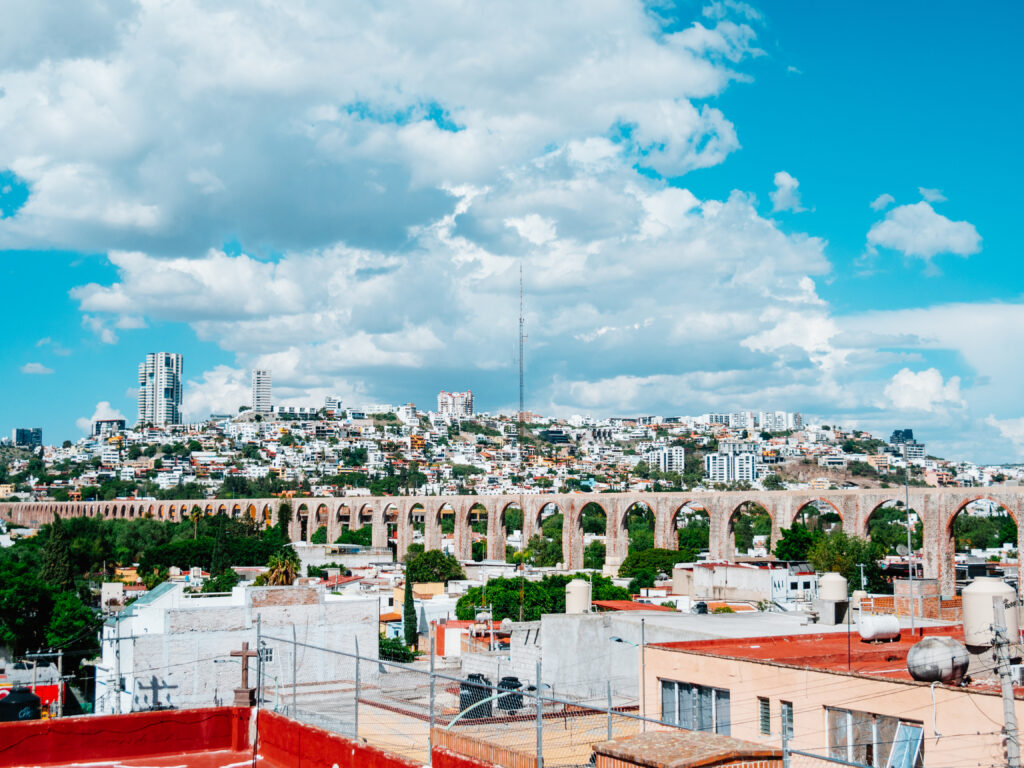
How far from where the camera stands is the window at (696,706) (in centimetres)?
989

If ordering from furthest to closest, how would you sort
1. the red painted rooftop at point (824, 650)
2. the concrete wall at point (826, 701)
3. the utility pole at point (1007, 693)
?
1. the red painted rooftop at point (824, 650)
2. the concrete wall at point (826, 701)
3. the utility pole at point (1007, 693)

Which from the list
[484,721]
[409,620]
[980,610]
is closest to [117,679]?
[484,721]

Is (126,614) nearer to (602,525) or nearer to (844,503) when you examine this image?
(844,503)

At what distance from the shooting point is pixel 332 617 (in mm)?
21406

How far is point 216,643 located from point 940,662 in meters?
15.8

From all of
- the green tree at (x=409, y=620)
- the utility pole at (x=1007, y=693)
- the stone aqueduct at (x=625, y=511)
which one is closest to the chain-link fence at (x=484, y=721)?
the utility pole at (x=1007, y=693)

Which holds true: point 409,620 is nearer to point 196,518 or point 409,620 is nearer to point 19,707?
point 19,707

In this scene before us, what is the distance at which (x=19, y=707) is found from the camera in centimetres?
1552

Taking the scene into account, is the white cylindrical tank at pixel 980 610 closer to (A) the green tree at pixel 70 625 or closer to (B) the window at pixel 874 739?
(B) the window at pixel 874 739

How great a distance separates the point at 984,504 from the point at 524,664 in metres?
160

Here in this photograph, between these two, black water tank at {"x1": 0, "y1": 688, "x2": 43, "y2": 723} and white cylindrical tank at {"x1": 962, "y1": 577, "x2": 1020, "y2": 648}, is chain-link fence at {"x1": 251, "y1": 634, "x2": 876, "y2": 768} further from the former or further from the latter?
black water tank at {"x1": 0, "y1": 688, "x2": 43, "y2": 723}

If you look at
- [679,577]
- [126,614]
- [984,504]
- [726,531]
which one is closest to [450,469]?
[984,504]

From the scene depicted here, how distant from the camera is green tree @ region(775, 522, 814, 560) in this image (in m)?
49.8

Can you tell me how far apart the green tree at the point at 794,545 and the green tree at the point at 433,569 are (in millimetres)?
17236
